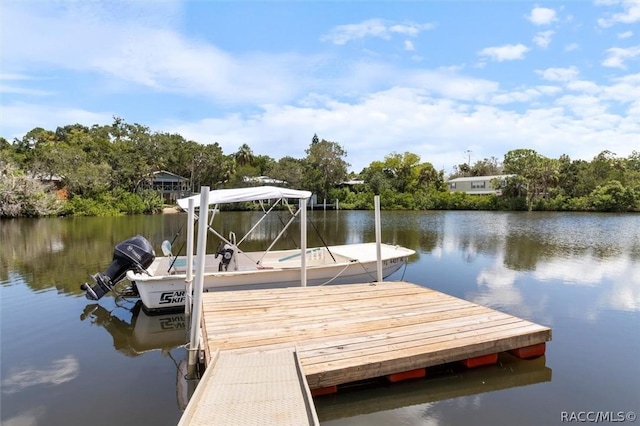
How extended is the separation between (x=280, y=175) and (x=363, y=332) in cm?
4971

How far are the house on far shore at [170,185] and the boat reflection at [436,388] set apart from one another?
5089 cm

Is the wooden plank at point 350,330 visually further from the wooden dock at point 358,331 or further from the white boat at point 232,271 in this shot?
the white boat at point 232,271

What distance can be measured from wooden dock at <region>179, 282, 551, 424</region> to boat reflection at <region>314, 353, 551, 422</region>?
22cm

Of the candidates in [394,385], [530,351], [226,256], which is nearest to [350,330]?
[394,385]

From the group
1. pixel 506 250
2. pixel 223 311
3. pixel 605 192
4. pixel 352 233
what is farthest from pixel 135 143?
pixel 605 192

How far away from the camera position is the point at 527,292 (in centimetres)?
1055

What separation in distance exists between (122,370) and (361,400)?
12.2 ft

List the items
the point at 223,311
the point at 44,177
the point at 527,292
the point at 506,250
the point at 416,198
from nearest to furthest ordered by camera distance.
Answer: the point at 223,311 < the point at 527,292 < the point at 506,250 < the point at 44,177 < the point at 416,198

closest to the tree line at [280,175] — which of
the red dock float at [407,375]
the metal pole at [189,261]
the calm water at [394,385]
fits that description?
the calm water at [394,385]

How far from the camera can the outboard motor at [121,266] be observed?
27.8 feet

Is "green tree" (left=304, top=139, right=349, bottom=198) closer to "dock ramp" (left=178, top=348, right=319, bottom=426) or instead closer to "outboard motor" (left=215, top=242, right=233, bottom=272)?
"outboard motor" (left=215, top=242, right=233, bottom=272)

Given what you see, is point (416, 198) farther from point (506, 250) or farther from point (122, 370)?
point (122, 370)

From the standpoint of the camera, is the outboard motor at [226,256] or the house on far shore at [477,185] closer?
the outboard motor at [226,256]

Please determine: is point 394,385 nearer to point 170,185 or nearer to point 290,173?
point 290,173
